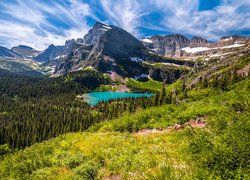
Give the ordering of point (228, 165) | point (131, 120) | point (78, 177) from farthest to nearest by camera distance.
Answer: point (131, 120) < point (78, 177) < point (228, 165)

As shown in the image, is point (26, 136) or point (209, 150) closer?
point (209, 150)

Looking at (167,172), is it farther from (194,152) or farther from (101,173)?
(101,173)

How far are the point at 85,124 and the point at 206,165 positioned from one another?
123111mm

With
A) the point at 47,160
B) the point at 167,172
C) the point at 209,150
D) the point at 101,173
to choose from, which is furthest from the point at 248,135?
the point at 47,160

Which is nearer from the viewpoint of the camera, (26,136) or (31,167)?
(31,167)

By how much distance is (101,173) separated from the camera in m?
18.3

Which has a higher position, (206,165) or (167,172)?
(206,165)

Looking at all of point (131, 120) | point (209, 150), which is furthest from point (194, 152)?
point (131, 120)

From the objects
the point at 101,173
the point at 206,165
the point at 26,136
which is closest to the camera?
the point at 206,165

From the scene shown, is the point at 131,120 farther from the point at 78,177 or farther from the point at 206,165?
the point at 206,165

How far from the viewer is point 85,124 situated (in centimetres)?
12862

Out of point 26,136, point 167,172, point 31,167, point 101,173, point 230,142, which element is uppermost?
point 230,142

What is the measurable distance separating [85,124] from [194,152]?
120623 millimetres

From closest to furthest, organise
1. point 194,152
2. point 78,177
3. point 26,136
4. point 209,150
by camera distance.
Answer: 1. point 209,150
2. point 194,152
3. point 78,177
4. point 26,136
